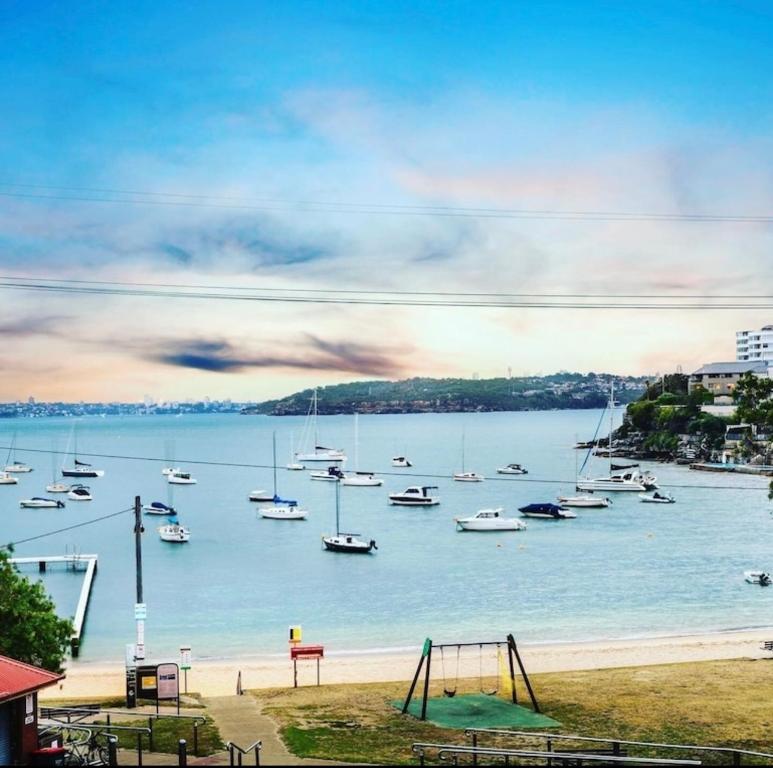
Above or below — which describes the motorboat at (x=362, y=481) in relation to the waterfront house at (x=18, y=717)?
below

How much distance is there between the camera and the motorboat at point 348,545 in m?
69.8

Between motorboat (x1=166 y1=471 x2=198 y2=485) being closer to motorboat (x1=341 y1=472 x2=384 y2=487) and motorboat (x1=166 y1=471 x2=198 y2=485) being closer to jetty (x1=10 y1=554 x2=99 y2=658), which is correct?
motorboat (x1=341 y1=472 x2=384 y2=487)

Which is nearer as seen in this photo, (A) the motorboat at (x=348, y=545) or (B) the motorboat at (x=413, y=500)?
(A) the motorboat at (x=348, y=545)

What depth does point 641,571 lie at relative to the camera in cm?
6306

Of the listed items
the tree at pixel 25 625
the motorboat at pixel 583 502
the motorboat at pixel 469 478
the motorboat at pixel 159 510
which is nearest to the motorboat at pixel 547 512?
the motorboat at pixel 583 502

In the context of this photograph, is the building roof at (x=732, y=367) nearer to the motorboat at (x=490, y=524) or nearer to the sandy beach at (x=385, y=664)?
the motorboat at (x=490, y=524)

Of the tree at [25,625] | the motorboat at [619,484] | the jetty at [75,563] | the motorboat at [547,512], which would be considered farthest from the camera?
the motorboat at [619,484]

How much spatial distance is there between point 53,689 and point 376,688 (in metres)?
12.2

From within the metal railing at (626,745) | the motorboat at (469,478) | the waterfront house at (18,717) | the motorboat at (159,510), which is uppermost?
the waterfront house at (18,717)

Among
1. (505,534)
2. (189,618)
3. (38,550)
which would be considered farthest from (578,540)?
(38,550)

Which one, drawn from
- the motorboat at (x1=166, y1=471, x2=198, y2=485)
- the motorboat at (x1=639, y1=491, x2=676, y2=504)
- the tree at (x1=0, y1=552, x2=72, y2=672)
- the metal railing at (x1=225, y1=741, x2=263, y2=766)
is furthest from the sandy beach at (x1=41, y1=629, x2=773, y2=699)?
the motorboat at (x1=166, y1=471, x2=198, y2=485)

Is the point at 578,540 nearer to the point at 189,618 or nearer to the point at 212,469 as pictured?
the point at 189,618

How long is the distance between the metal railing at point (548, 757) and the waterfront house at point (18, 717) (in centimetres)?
632

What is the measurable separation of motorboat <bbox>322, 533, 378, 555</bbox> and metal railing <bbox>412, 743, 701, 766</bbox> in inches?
2024
